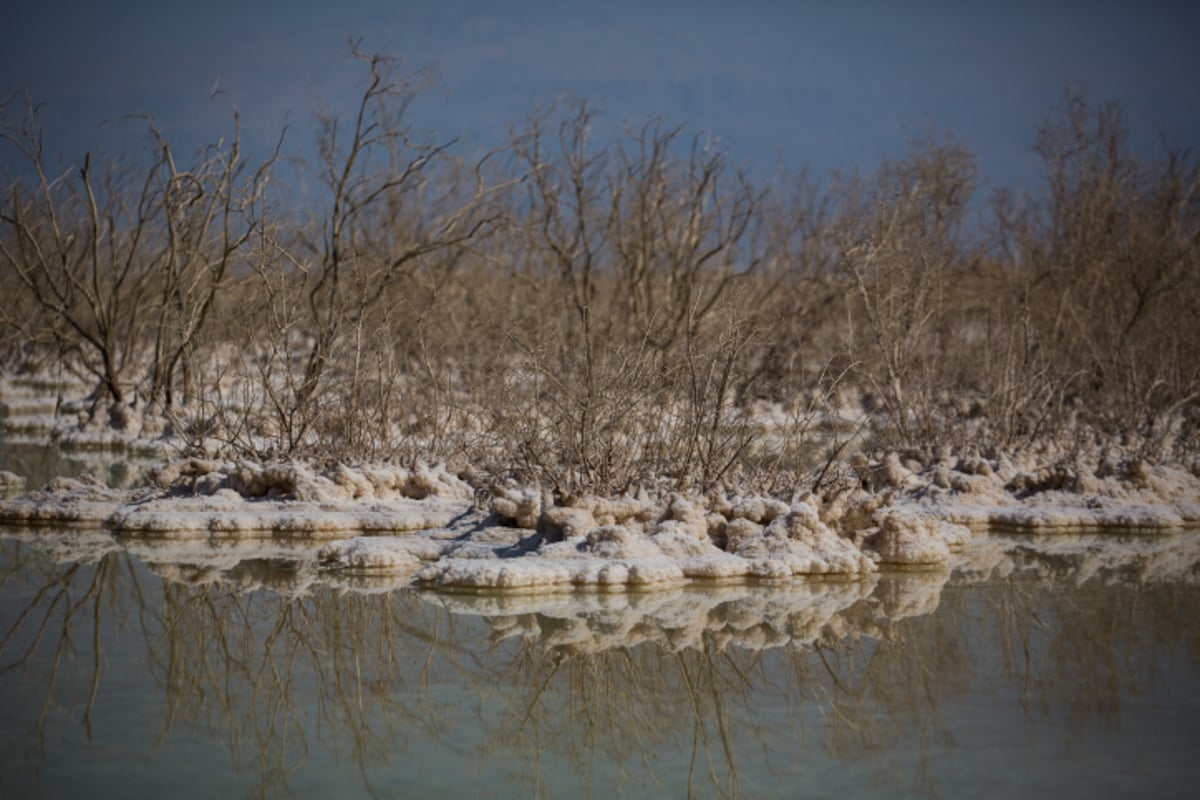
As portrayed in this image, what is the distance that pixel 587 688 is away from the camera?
22.6ft

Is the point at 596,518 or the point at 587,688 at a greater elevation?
the point at 596,518

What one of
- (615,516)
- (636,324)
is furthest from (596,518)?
(636,324)

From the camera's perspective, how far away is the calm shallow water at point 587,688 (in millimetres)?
5586

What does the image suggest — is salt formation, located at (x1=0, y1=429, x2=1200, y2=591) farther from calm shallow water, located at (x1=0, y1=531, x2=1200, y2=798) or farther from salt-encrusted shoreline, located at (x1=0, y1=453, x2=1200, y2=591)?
calm shallow water, located at (x1=0, y1=531, x2=1200, y2=798)

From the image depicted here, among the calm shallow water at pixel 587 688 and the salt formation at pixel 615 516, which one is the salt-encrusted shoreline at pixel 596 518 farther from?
the calm shallow water at pixel 587 688

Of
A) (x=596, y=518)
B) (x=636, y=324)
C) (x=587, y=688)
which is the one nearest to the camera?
(x=587, y=688)

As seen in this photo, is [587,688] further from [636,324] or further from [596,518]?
[636,324]

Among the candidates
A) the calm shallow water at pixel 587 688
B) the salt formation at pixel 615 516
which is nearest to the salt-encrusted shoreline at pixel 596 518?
the salt formation at pixel 615 516

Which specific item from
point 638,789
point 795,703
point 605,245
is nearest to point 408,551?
point 795,703

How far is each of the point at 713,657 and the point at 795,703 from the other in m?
0.88

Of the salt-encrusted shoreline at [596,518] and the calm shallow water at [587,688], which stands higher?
the salt-encrusted shoreline at [596,518]

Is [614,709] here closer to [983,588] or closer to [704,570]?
[704,570]

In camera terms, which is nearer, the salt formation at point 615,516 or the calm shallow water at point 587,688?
the calm shallow water at point 587,688

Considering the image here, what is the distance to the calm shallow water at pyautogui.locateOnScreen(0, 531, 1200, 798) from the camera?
5586 mm
